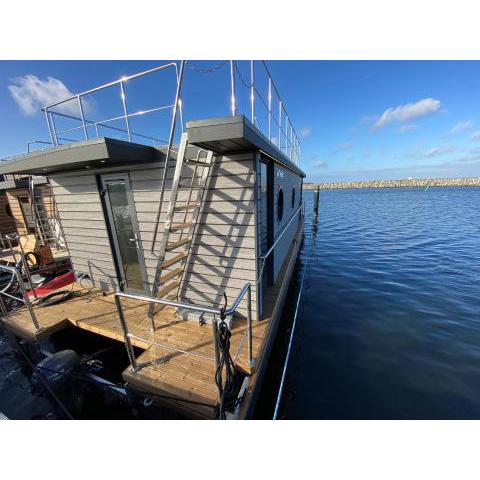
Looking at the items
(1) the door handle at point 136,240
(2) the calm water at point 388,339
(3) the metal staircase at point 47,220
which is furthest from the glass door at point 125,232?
(3) the metal staircase at point 47,220

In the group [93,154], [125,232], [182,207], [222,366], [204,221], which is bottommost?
[222,366]

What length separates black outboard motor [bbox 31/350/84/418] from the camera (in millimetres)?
3000

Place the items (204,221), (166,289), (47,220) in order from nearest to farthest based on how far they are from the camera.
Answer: (166,289) < (204,221) < (47,220)

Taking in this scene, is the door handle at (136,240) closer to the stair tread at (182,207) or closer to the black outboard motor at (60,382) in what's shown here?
the stair tread at (182,207)

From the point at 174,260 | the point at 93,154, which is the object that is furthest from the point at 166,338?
the point at 93,154

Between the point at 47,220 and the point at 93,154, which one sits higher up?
the point at 93,154

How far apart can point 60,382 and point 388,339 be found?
21.0ft

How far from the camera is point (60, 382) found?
10.1 feet

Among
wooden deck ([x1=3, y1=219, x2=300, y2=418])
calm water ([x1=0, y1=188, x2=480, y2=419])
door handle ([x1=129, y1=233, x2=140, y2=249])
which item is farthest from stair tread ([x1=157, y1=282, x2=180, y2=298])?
calm water ([x1=0, y1=188, x2=480, y2=419])

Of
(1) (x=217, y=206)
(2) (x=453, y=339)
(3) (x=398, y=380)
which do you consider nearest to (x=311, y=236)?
(2) (x=453, y=339)

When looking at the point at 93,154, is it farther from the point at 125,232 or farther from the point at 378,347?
the point at 378,347

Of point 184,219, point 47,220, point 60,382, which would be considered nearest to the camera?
point 60,382

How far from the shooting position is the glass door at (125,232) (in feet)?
15.2

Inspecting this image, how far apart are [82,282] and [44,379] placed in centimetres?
346
